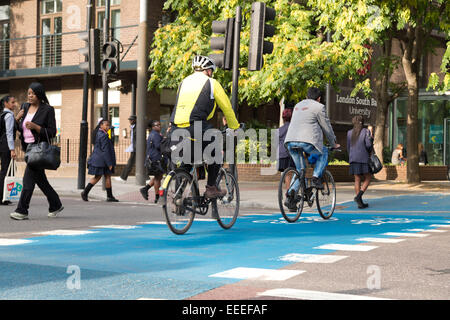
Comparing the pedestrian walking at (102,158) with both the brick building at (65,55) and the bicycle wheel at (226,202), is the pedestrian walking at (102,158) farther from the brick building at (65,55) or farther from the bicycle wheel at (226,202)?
the brick building at (65,55)

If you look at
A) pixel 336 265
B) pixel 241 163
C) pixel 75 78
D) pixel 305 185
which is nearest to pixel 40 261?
pixel 336 265

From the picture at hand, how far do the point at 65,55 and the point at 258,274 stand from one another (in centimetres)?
2384

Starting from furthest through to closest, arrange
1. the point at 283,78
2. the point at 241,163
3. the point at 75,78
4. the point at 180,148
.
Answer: the point at 75,78 → the point at 241,163 → the point at 283,78 → the point at 180,148

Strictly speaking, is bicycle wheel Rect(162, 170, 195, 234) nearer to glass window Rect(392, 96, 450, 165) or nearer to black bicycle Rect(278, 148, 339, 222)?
black bicycle Rect(278, 148, 339, 222)

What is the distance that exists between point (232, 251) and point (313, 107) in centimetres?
376

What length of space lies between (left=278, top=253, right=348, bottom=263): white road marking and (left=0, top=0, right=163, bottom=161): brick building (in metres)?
19.0

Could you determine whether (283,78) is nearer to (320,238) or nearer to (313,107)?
(313,107)

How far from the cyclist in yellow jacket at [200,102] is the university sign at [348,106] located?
25.3m

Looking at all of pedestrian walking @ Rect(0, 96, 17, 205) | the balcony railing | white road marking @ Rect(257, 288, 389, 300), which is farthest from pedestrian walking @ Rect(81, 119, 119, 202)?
the balcony railing

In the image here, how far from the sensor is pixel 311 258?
666 cm

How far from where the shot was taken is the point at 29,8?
29766mm

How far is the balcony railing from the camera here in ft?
86.6

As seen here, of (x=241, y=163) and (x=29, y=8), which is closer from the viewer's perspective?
(x=241, y=163)

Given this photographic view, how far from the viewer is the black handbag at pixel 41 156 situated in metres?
9.67
